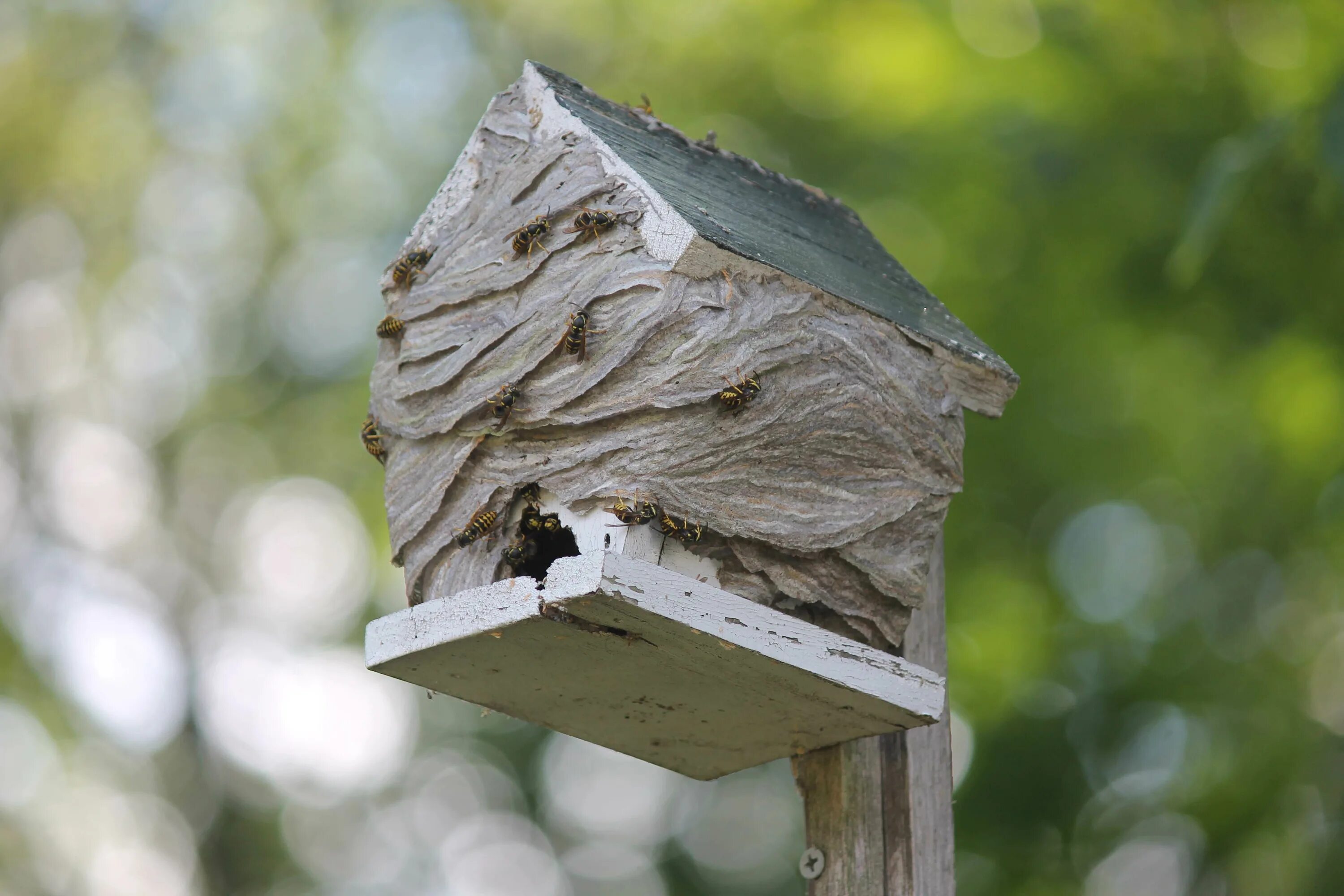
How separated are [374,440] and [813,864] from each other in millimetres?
1299

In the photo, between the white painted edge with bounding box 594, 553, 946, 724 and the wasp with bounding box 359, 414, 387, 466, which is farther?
the wasp with bounding box 359, 414, 387, 466

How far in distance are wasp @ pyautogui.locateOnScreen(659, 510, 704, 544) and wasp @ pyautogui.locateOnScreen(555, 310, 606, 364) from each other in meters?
0.36

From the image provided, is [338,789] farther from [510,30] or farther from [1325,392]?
[1325,392]

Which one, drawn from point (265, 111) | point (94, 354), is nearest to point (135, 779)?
point (94, 354)

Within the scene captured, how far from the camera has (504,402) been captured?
105 inches

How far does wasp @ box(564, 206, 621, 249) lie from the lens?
2717mm

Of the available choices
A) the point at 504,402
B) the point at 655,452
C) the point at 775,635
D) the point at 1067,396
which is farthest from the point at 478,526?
the point at 1067,396

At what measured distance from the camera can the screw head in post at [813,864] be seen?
2803mm

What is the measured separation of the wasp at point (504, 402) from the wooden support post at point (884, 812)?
0.93m

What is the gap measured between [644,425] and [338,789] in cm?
1061

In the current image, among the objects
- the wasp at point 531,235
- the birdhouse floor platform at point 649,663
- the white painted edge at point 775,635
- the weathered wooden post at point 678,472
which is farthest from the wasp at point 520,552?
the wasp at point 531,235

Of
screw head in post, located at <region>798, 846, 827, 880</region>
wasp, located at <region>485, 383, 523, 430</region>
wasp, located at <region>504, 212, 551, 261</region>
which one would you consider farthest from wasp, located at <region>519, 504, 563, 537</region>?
screw head in post, located at <region>798, 846, 827, 880</region>

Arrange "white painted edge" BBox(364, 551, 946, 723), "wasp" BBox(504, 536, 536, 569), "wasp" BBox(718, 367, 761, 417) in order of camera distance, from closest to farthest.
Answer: "white painted edge" BBox(364, 551, 946, 723), "wasp" BBox(718, 367, 761, 417), "wasp" BBox(504, 536, 536, 569)

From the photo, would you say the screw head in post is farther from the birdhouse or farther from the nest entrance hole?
the nest entrance hole
